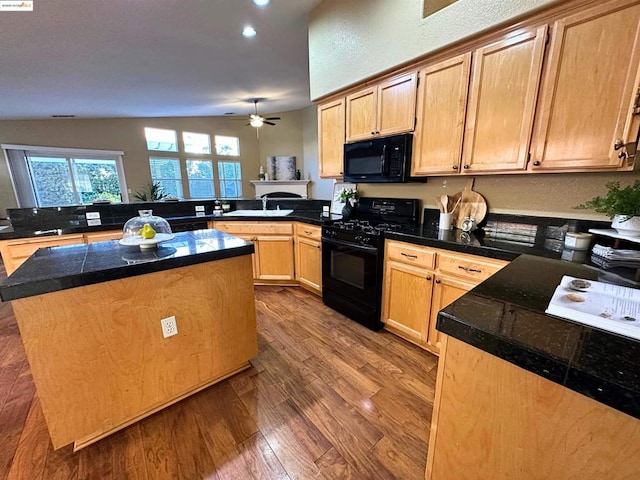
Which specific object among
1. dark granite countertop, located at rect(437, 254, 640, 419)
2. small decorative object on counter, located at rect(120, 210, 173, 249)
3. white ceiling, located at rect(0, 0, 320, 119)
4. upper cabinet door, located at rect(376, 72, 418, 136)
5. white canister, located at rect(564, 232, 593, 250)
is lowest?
dark granite countertop, located at rect(437, 254, 640, 419)

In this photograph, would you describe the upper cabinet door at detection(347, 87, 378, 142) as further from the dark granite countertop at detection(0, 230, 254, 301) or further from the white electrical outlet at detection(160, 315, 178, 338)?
the white electrical outlet at detection(160, 315, 178, 338)

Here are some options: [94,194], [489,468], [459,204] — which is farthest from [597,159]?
[94,194]

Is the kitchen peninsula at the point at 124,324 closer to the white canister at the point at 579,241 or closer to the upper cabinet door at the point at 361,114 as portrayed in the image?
the upper cabinet door at the point at 361,114

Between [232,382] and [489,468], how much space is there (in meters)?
1.49

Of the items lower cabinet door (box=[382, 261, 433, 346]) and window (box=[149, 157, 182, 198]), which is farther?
window (box=[149, 157, 182, 198])

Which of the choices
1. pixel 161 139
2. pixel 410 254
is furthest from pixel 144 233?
pixel 161 139

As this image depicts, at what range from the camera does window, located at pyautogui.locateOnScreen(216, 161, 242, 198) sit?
7438 millimetres

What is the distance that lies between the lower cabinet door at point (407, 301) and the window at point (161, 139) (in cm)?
665

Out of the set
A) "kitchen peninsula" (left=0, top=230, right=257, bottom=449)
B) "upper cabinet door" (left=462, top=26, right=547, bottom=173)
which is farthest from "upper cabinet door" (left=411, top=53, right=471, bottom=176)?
"kitchen peninsula" (left=0, top=230, right=257, bottom=449)

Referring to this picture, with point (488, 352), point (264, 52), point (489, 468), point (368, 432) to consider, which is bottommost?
point (368, 432)

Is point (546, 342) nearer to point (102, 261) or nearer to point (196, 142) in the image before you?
point (102, 261)

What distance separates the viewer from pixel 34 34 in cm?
235

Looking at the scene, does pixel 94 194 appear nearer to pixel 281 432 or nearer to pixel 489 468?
pixel 281 432

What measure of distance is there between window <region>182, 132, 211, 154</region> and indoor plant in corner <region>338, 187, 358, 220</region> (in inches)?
223
